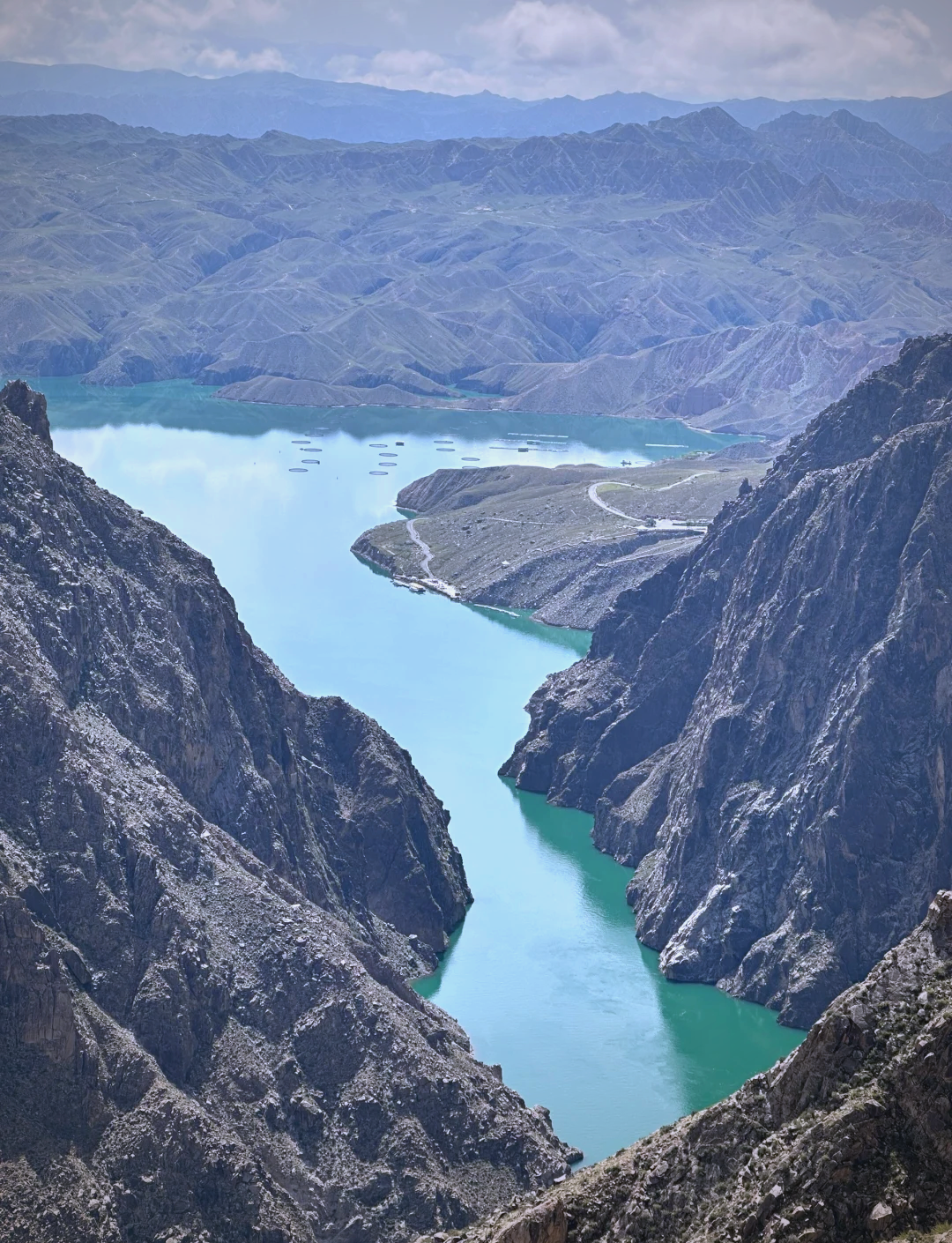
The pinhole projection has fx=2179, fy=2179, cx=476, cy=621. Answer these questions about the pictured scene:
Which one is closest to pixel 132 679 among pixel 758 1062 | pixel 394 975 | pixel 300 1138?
pixel 394 975

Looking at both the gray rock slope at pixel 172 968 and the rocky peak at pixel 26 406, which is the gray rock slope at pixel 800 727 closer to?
the gray rock slope at pixel 172 968

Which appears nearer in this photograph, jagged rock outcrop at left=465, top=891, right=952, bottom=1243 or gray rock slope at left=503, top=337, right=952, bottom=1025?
jagged rock outcrop at left=465, top=891, right=952, bottom=1243

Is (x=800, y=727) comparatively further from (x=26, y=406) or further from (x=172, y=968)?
(x=172, y=968)

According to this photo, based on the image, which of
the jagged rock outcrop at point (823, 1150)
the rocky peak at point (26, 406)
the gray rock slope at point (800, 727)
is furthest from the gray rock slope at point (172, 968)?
the jagged rock outcrop at point (823, 1150)

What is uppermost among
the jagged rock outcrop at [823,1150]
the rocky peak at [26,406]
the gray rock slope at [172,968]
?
the rocky peak at [26,406]

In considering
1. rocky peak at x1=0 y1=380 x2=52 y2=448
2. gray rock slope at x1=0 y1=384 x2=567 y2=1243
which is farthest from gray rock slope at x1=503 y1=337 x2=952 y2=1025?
rocky peak at x1=0 y1=380 x2=52 y2=448

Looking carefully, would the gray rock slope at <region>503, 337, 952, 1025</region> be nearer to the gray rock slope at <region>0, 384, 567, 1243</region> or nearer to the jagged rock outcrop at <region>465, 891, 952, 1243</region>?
the gray rock slope at <region>0, 384, 567, 1243</region>
